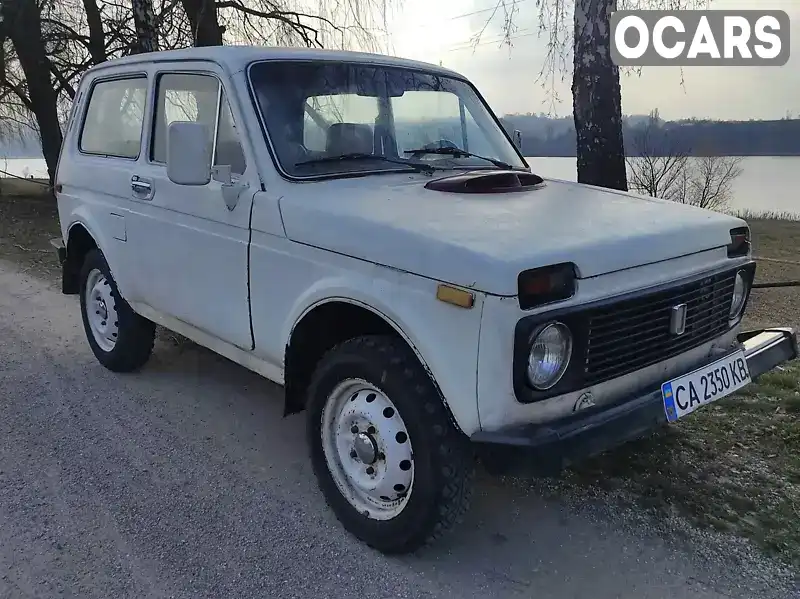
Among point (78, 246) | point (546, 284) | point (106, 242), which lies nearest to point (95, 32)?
point (78, 246)

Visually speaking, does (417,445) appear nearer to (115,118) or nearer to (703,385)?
(703,385)

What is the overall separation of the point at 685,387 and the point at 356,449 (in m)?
1.39

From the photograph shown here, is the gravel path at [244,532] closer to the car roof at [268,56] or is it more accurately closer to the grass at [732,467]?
the grass at [732,467]

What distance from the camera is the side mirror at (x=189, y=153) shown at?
3385 mm

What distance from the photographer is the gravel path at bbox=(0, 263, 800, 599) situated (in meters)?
2.82

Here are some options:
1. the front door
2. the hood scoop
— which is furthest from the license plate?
the front door

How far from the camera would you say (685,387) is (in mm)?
2889

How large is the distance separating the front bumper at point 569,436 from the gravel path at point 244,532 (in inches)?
25.6

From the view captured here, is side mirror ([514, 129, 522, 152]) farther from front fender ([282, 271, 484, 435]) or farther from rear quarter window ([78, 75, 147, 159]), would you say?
rear quarter window ([78, 75, 147, 159])

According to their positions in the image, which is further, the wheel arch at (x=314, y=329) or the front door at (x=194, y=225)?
the front door at (x=194, y=225)

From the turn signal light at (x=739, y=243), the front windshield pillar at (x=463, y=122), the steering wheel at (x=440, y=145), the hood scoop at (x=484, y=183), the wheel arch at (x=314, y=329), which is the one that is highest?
the front windshield pillar at (x=463, y=122)

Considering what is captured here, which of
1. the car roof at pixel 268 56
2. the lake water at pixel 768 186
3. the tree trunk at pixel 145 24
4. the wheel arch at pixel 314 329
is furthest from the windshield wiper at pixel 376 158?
the lake water at pixel 768 186

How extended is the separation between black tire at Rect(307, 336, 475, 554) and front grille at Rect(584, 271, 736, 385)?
0.58 m

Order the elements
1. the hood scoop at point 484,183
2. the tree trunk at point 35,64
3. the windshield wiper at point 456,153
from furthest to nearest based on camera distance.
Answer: the tree trunk at point 35,64 → the windshield wiper at point 456,153 → the hood scoop at point 484,183
